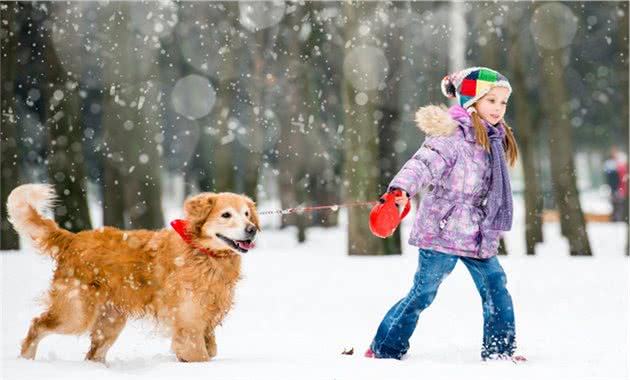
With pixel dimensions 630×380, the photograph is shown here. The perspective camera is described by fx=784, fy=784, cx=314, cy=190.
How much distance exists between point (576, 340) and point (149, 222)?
9108mm

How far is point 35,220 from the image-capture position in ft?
17.6

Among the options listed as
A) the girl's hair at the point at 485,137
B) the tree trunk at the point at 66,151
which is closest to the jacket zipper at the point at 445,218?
the girl's hair at the point at 485,137

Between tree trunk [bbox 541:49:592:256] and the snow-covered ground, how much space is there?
1.04 metres

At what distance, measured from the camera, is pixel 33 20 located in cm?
1503

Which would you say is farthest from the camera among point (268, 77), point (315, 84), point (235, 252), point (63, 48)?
point (315, 84)

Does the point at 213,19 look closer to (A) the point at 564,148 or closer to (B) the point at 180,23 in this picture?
(B) the point at 180,23

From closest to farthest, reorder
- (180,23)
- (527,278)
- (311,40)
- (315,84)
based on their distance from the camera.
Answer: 1. (527,278)
2. (311,40)
3. (180,23)
4. (315,84)

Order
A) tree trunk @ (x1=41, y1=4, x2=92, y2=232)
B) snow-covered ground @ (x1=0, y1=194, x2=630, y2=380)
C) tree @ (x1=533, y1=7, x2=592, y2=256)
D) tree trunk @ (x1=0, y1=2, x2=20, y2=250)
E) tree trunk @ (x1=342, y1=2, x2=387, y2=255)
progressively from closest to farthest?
snow-covered ground @ (x1=0, y1=194, x2=630, y2=380) < tree trunk @ (x1=342, y1=2, x2=387, y2=255) < tree @ (x1=533, y1=7, x2=592, y2=256) < tree trunk @ (x1=41, y1=4, x2=92, y2=232) < tree trunk @ (x1=0, y1=2, x2=20, y2=250)

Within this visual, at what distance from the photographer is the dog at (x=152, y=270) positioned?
5.14 metres

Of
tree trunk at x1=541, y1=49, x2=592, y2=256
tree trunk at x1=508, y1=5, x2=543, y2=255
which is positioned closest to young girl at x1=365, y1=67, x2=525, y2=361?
tree trunk at x1=541, y1=49, x2=592, y2=256

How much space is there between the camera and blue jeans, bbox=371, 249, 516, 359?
5262mm

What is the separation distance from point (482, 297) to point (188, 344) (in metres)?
2.01

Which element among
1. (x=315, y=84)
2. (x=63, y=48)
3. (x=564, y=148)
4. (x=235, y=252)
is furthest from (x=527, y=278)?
(x=315, y=84)

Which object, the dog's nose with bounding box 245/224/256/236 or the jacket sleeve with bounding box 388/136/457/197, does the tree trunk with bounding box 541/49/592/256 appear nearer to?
the jacket sleeve with bounding box 388/136/457/197
